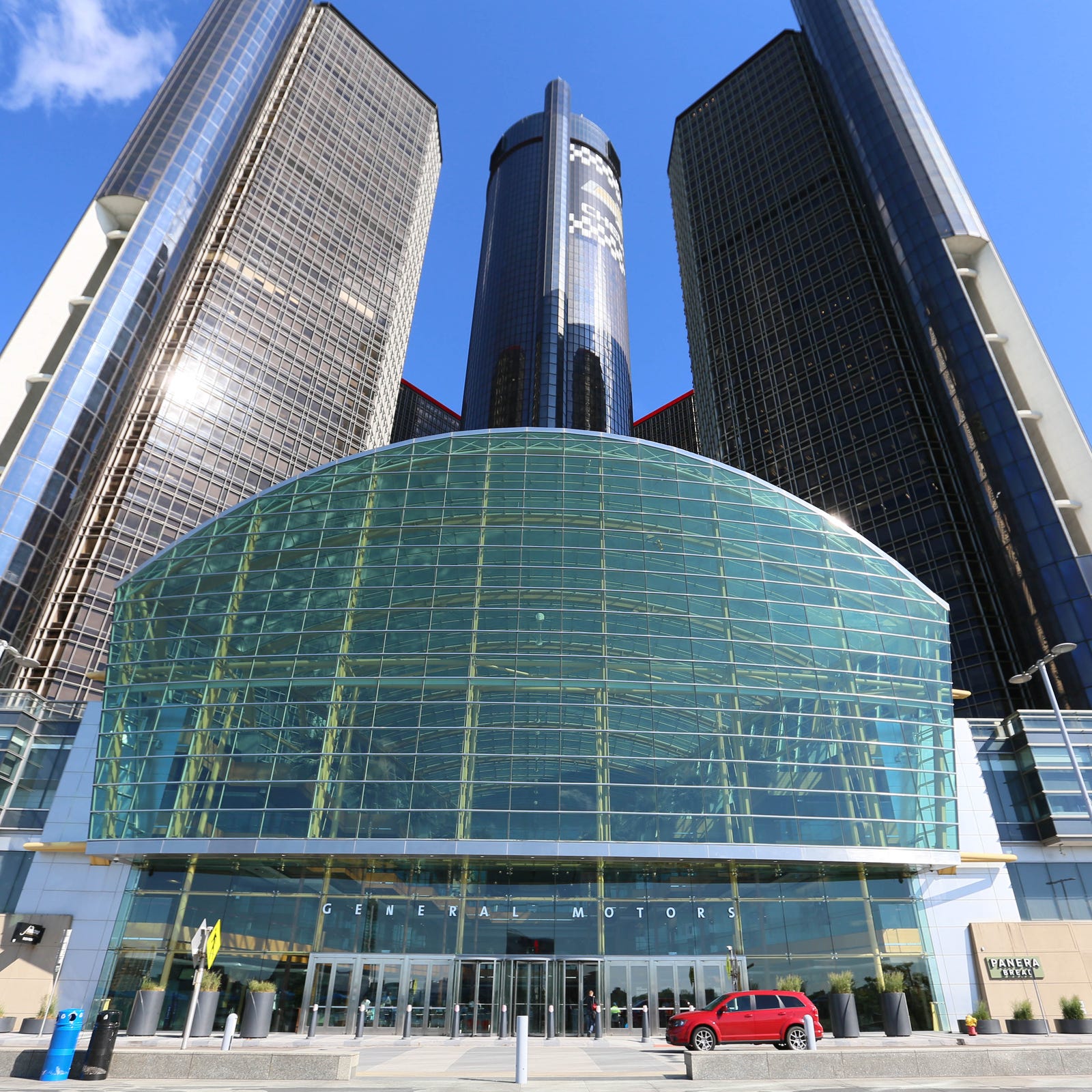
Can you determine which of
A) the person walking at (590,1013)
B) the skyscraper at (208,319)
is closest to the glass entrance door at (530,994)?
the person walking at (590,1013)

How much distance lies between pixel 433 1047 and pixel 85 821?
64.5 ft

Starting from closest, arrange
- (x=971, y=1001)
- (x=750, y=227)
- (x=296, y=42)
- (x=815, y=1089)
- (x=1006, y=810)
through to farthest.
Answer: (x=815, y=1089)
(x=971, y=1001)
(x=1006, y=810)
(x=750, y=227)
(x=296, y=42)

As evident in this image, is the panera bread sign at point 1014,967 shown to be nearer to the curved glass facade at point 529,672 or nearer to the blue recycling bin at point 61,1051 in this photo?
the curved glass facade at point 529,672

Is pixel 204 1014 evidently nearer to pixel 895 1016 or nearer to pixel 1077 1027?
pixel 895 1016

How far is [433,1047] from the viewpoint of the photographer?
85.3 ft

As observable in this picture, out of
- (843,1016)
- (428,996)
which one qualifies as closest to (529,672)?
(428,996)

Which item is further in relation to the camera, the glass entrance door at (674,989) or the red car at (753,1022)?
the glass entrance door at (674,989)

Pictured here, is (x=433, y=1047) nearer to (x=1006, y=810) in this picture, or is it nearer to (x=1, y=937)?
(x=1, y=937)

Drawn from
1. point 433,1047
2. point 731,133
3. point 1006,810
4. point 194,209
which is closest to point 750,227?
point 731,133

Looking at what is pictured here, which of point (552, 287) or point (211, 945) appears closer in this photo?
point (211, 945)

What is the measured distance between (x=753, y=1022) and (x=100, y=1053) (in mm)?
16589

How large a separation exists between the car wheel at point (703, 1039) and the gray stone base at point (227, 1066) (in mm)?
10560

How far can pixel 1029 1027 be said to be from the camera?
27.2 metres

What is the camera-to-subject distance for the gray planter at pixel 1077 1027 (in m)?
27.4
